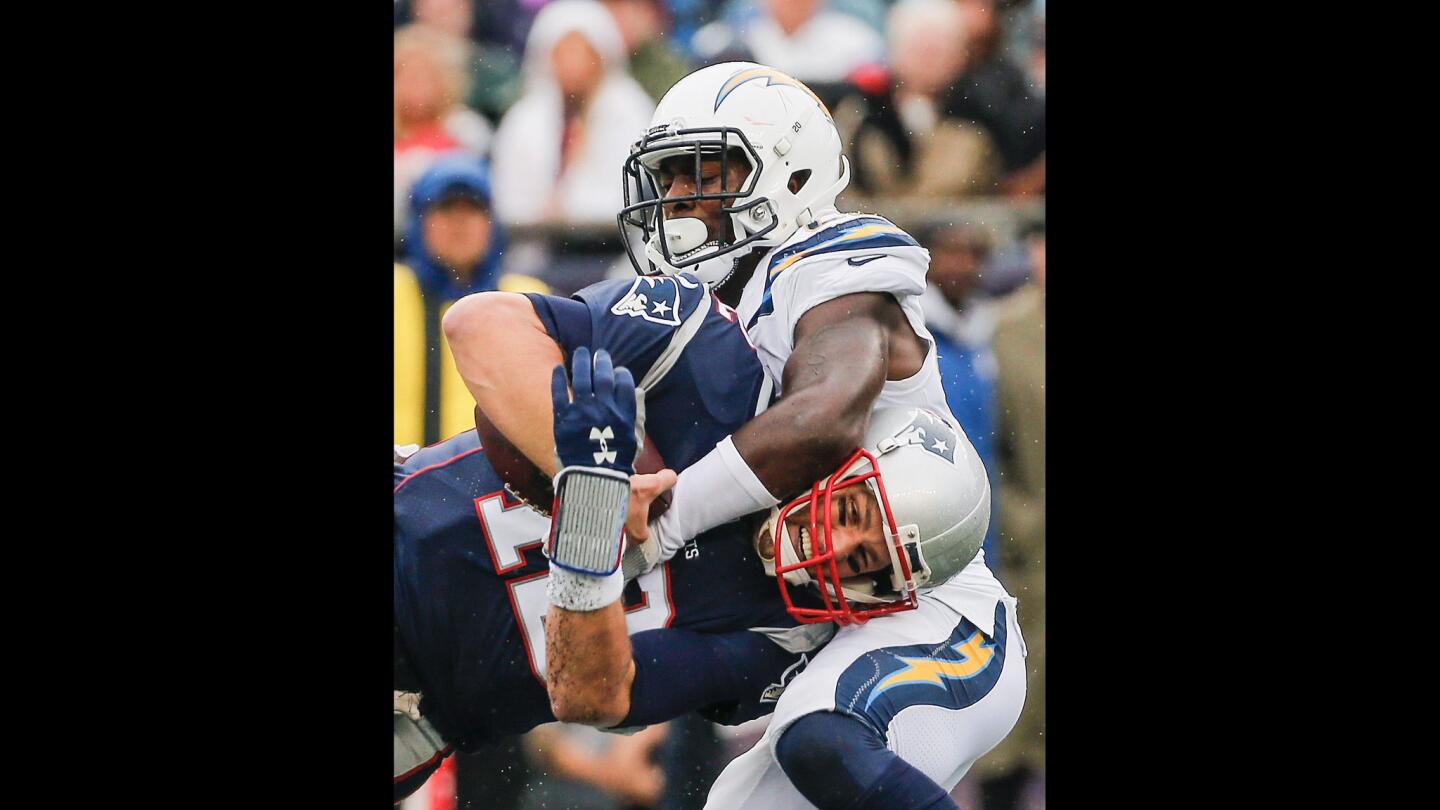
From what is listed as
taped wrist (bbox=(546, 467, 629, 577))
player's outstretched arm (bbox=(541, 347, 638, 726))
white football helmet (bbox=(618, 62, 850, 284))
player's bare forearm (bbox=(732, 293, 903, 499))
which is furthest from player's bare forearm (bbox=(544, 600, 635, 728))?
white football helmet (bbox=(618, 62, 850, 284))

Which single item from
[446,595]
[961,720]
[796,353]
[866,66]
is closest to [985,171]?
[866,66]

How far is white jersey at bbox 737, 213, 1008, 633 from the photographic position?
3.37m

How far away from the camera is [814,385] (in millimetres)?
3262

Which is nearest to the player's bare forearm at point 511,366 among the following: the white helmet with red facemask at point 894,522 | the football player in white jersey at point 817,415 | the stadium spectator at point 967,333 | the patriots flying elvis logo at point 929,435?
the football player in white jersey at point 817,415

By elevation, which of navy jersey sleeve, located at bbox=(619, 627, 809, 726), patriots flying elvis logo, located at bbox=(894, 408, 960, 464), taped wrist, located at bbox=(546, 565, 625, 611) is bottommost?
navy jersey sleeve, located at bbox=(619, 627, 809, 726)

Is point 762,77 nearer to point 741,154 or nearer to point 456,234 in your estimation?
point 741,154

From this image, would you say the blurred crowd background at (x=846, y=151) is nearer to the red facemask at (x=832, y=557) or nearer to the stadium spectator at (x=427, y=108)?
the stadium spectator at (x=427, y=108)

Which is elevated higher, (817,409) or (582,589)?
(817,409)

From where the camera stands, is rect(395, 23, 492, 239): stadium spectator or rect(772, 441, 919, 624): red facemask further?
rect(395, 23, 492, 239): stadium spectator

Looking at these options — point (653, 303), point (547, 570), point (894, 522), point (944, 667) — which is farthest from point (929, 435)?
point (547, 570)

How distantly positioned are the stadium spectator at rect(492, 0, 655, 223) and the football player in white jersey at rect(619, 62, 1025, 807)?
84 mm

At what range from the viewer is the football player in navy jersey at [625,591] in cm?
334

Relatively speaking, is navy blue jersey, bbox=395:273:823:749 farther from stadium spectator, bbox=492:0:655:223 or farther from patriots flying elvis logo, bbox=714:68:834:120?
→ patriots flying elvis logo, bbox=714:68:834:120

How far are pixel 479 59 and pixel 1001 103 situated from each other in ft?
4.04
